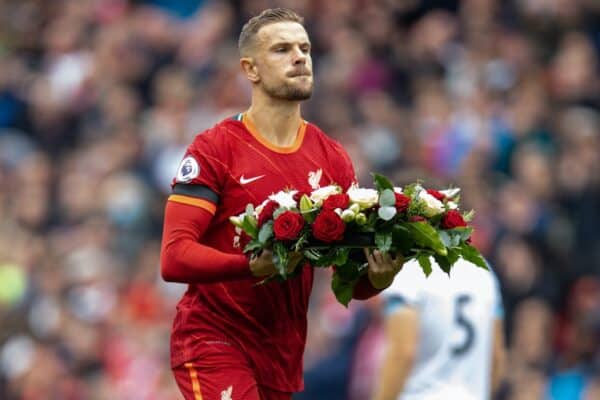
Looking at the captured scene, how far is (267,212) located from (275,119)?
76 centimetres

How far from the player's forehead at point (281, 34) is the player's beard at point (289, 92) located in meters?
0.20

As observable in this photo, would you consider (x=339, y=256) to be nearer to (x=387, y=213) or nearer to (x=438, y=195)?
(x=387, y=213)

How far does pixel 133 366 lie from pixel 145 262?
1.19m

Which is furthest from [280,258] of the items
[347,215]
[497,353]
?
[497,353]

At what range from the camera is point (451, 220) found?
21.7ft

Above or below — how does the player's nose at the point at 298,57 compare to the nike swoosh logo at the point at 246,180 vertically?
above

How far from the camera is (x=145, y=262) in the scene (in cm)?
1438

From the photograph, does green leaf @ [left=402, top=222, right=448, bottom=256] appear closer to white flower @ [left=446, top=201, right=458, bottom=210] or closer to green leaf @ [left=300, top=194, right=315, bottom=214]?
white flower @ [left=446, top=201, right=458, bottom=210]

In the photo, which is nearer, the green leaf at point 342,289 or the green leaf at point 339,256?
the green leaf at point 339,256

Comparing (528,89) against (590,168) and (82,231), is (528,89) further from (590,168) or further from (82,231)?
(82,231)

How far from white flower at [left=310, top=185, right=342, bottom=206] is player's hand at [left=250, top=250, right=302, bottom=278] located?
240 millimetres

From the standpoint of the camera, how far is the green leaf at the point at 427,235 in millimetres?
6500

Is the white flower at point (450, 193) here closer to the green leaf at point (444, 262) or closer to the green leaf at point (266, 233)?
the green leaf at point (444, 262)

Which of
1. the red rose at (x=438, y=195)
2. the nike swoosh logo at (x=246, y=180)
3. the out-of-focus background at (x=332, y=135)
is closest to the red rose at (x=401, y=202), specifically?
the red rose at (x=438, y=195)
